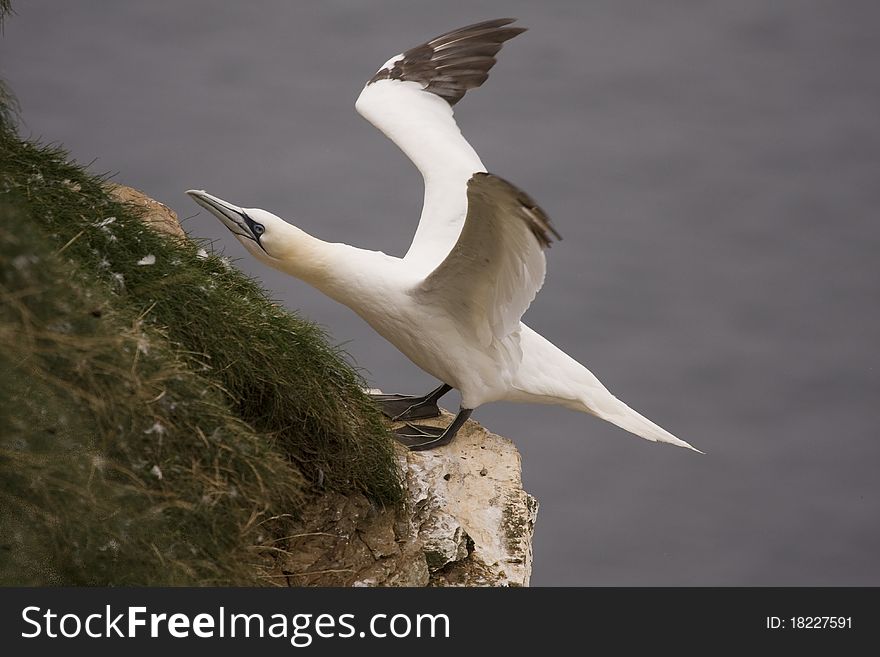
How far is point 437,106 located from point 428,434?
6.39ft

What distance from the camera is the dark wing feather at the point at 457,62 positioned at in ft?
21.8

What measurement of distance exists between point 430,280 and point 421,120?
1.55 metres

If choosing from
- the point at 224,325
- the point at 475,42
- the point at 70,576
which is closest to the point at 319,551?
the point at 224,325

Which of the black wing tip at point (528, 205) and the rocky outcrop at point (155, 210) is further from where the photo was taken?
the rocky outcrop at point (155, 210)

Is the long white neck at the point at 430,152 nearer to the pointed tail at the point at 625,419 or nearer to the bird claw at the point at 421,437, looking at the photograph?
the bird claw at the point at 421,437

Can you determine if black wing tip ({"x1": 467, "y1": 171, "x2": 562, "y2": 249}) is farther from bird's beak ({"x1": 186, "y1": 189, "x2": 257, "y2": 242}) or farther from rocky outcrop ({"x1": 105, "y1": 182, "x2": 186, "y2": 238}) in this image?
rocky outcrop ({"x1": 105, "y1": 182, "x2": 186, "y2": 238})

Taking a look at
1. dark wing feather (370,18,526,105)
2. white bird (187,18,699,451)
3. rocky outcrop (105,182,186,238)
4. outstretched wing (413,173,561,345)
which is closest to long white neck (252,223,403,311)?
white bird (187,18,699,451)

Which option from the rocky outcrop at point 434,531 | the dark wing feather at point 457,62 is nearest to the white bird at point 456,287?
the rocky outcrop at point 434,531

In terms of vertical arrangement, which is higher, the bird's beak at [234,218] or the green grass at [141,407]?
the bird's beak at [234,218]

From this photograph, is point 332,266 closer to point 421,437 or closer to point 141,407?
point 421,437

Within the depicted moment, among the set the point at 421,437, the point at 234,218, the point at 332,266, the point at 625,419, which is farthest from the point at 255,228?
the point at 625,419

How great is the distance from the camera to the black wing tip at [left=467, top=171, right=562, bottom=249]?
445 centimetres

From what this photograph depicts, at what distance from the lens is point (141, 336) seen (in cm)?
362

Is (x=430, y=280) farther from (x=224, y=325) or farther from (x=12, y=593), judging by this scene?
(x=12, y=593)
